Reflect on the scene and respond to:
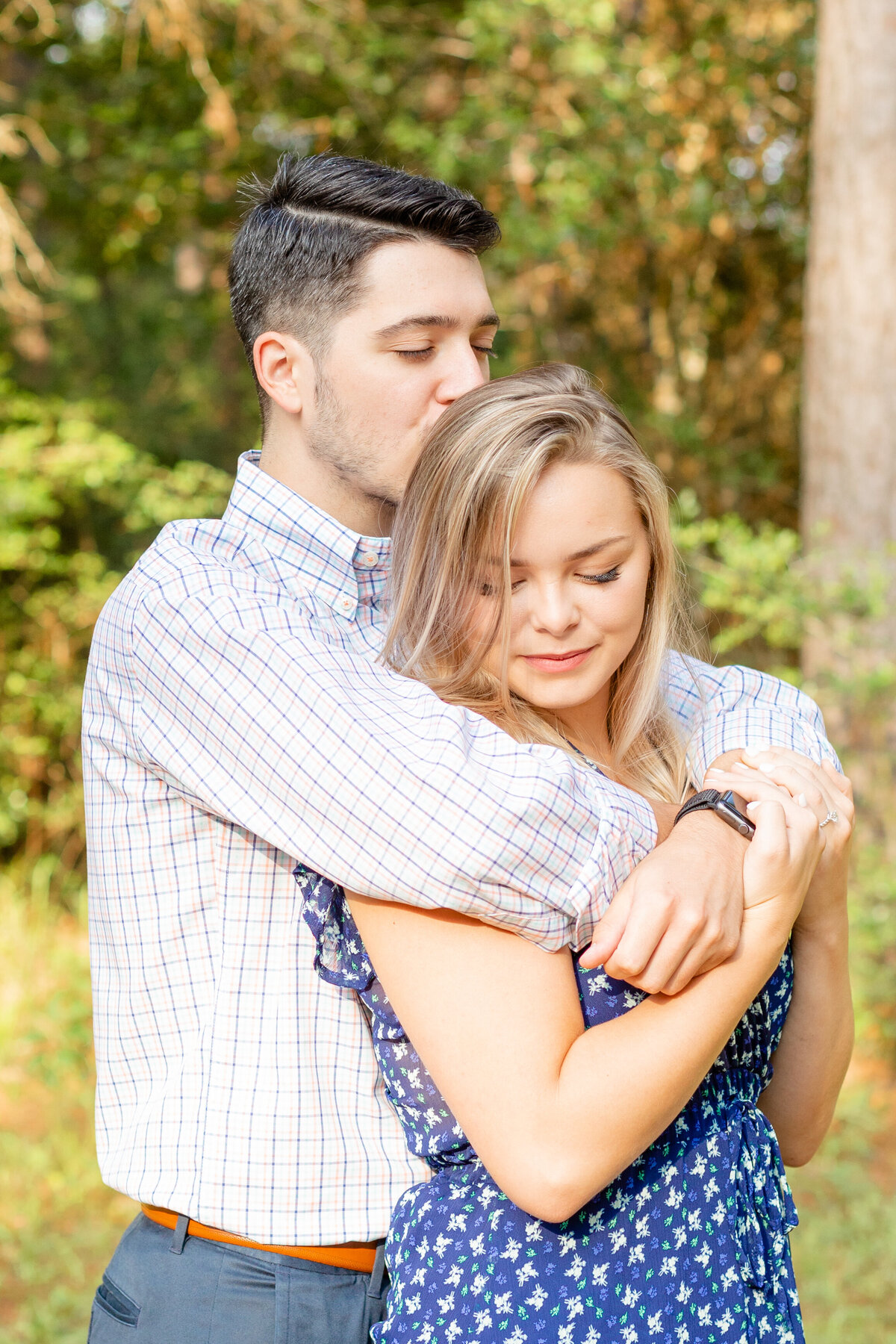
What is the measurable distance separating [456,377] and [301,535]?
38 centimetres

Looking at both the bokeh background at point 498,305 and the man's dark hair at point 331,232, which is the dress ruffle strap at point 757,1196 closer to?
the man's dark hair at point 331,232

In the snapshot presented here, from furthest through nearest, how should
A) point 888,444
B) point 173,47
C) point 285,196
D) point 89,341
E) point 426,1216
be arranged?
point 89,341 < point 173,47 < point 888,444 < point 285,196 < point 426,1216

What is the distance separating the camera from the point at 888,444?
17.3ft

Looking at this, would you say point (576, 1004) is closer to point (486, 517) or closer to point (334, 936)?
point (334, 936)

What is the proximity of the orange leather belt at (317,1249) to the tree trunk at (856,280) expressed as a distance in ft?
13.2

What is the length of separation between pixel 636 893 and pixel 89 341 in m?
10.1

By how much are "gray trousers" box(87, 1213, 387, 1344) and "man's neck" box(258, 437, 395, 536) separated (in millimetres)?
995

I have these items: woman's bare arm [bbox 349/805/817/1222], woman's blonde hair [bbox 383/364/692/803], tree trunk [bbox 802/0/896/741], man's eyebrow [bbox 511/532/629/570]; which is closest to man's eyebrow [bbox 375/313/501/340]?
woman's blonde hair [bbox 383/364/692/803]

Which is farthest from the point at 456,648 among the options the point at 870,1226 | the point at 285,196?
the point at 870,1226

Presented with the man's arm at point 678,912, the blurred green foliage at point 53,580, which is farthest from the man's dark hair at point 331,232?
the blurred green foliage at point 53,580

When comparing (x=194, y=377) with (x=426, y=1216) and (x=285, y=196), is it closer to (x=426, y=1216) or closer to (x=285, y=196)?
(x=285, y=196)

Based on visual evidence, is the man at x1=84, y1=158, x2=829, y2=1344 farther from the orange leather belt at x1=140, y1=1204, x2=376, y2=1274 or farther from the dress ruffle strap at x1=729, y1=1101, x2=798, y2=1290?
the dress ruffle strap at x1=729, y1=1101, x2=798, y2=1290

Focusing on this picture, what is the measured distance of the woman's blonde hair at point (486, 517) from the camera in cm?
167

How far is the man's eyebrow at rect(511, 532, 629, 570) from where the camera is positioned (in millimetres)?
1676
